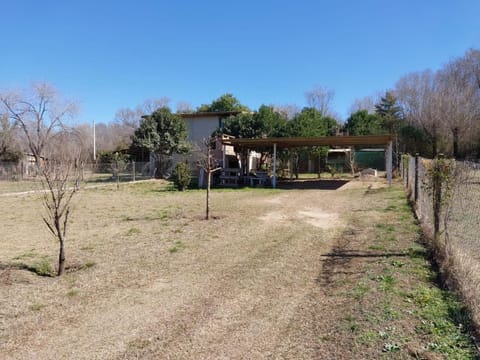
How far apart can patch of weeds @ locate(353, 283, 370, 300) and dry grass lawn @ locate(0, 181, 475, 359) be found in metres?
0.01

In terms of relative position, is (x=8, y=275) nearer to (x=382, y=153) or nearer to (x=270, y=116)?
(x=270, y=116)

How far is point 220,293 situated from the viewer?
4.16 m

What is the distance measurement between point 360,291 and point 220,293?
1.59 m

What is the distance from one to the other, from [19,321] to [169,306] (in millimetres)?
1451

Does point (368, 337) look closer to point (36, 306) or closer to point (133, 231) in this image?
point (36, 306)

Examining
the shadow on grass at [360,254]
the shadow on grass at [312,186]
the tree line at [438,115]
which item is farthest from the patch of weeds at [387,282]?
the tree line at [438,115]

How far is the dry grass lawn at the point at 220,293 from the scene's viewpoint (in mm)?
2969

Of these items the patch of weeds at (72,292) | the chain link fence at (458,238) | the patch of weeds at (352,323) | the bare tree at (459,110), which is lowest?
the patch of weeds at (72,292)

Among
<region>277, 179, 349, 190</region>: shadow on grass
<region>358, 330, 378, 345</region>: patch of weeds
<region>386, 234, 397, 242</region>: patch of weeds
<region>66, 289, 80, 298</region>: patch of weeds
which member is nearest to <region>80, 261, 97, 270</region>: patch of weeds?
<region>66, 289, 80, 298</region>: patch of weeds

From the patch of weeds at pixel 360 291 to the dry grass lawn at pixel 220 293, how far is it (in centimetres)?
1

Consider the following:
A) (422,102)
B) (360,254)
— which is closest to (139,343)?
(360,254)

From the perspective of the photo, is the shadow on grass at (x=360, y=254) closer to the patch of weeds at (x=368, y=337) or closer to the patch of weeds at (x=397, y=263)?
the patch of weeds at (x=397, y=263)

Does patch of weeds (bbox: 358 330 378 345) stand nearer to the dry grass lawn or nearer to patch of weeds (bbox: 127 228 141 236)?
the dry grass lawn

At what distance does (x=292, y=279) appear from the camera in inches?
181
